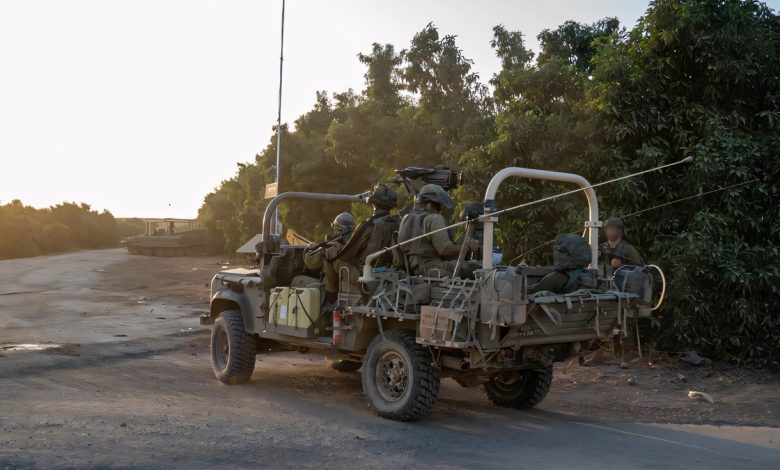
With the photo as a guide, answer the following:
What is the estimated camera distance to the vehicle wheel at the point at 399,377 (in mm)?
6711

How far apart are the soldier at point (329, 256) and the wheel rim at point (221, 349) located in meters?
1.60

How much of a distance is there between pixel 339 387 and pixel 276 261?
163 centimetres

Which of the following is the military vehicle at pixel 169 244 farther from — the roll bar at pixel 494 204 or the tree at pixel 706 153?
the roll bar at pixel 494 204

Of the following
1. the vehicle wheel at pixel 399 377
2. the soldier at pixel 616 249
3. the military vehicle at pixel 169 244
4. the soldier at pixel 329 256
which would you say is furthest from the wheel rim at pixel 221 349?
the military vehicle at pixel 169 244

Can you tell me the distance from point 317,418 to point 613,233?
3854 millimetres

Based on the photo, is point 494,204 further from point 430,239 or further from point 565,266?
point 430,239

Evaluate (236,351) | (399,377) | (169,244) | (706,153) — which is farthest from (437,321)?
(169,244)

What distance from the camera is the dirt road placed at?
5656 mm

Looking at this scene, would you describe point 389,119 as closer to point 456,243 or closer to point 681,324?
point 681,324

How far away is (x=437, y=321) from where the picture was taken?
636 centimetres

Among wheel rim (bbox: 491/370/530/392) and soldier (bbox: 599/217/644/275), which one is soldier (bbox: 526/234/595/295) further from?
soldier (bbox: 599/217/644/275)

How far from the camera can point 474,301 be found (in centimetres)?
621

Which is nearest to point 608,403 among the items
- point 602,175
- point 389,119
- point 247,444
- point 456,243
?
point 456,243

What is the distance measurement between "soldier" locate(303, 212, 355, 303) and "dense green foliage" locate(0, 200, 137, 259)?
38.2 m
